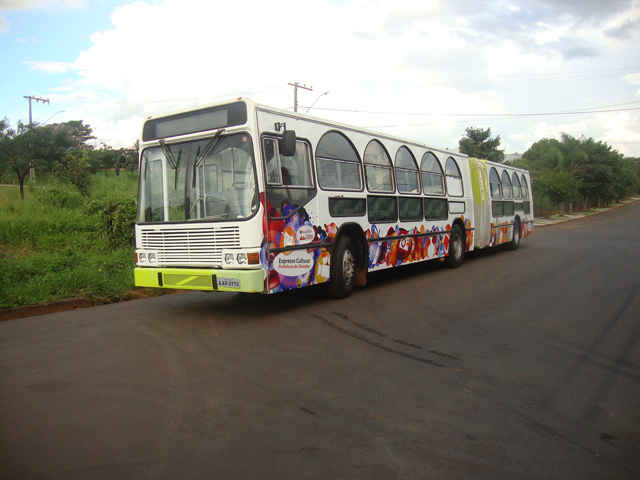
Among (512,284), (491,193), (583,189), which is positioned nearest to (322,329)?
(512,284)

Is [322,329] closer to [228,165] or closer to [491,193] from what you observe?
[228,165]

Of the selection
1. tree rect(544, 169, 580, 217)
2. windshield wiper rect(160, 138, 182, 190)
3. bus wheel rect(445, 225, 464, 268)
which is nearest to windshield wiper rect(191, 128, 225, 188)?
windshield wiper rect(160, 138, 182, 190)

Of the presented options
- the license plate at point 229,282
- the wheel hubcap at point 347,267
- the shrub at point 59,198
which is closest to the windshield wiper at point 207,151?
the license plate at point 229,282

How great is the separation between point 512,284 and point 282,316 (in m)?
5.00

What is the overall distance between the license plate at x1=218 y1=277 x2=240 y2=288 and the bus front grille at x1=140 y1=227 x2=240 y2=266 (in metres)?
0.26

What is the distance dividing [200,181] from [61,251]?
521 cm

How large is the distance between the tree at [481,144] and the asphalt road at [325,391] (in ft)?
112

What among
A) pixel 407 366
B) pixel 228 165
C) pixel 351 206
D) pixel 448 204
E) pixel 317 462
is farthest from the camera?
pixel 448 204

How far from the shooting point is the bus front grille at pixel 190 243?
6.94m

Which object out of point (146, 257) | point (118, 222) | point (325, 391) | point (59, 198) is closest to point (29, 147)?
point (59, 198)

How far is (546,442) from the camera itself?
11.6 ft

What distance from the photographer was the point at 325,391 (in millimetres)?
4418

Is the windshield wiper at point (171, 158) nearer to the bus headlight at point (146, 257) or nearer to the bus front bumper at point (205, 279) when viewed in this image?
the bus headlight at point (146, 257)

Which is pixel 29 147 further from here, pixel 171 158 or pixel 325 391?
Result: pixel 325 391
